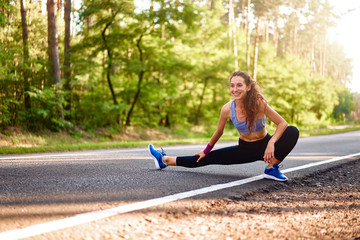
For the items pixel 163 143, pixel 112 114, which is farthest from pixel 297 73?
pixel 163 143

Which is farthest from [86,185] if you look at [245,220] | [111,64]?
[111,64]

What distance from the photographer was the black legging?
13.8 feet

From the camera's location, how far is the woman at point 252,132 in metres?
4.10

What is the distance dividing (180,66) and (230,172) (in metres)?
16.6

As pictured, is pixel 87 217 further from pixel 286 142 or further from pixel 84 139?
pixel 84 139

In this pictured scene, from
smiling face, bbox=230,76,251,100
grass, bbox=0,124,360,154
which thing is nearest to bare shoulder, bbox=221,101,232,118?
smiling face, bbox=230,76,251,100

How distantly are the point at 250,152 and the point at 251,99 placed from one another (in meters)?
0.80

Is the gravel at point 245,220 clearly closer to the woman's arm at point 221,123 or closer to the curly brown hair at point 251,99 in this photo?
the curly brown hair at point 251,99

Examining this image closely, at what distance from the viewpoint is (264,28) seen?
5194cm

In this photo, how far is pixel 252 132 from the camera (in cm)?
432

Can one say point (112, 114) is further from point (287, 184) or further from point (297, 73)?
point (297, 73)

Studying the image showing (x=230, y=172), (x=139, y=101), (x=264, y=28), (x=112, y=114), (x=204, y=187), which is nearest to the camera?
(x=204, y=187)

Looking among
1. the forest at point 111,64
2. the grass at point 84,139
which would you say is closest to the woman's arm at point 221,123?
the forest at point 111,64

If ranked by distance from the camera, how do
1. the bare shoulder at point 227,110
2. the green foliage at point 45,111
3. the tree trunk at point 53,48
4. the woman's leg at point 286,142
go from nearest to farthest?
the woman's leg at point 286,142 < the bare shoulder at point 227,110 < the green foliage at point 45,111 < the tree trunk at point 53,48
